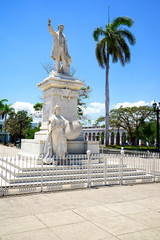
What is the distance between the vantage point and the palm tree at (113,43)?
80.7ft

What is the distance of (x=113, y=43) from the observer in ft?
80.7

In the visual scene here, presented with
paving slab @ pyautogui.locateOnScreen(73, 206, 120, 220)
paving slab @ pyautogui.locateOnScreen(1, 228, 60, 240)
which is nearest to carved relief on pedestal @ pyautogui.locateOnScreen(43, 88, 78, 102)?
paving slab @ pyautogui.locateOnScreen(73, 206, 120, 220)

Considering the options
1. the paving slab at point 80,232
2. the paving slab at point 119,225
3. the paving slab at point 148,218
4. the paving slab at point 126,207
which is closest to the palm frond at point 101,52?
the paving slab at point 126,207

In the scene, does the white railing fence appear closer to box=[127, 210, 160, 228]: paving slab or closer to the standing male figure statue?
box=[127, 210, 160, 228]: paving slab

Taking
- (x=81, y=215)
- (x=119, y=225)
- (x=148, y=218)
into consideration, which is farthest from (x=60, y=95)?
(x=119, y=225)

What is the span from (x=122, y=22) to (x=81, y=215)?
2438cm

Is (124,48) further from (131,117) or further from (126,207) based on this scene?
(126,207)

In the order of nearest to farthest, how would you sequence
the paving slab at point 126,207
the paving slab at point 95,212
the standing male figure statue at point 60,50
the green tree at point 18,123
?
the paving slab at point 95,212
the paving slab at point 126,207
the standing male figure statue at point 60,50
the green tree at point 18,123

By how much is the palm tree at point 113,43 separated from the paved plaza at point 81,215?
60.3ft

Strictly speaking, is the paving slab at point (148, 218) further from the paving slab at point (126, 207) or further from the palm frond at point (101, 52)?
the palm frond at point (101, 52)

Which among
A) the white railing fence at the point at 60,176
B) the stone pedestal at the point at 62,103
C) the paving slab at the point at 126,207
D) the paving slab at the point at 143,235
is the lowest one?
the paving slab at the point at 126,207

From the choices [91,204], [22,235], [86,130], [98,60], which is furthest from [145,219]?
[86,130]

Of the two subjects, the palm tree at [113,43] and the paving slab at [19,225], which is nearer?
the paving slab at [19,225]

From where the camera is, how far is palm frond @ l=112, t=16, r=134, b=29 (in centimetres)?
2467
